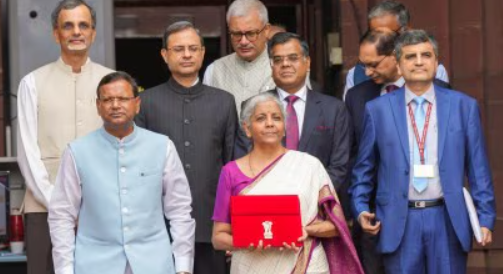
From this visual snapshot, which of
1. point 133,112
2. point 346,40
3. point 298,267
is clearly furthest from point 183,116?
point 346,40

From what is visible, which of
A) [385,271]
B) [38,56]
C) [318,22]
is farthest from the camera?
[318,22]

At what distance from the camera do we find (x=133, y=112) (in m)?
6.09

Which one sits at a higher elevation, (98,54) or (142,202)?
(98,54)

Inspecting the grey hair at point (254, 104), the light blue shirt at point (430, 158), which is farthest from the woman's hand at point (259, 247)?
the light blue shirt at point (430, 158)

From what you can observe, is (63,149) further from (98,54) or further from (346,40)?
(346,40)

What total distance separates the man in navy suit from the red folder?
0.61 metres

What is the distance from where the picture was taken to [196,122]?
263 inches

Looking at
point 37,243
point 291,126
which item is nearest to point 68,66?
point 37,243

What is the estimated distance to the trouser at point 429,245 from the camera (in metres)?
6.25

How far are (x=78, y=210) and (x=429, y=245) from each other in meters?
1.70

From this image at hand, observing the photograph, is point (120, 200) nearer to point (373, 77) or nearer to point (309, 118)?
point (309, 118)

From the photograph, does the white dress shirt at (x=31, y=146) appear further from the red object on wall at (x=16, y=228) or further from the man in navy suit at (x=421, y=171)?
the man in navy suit at (x=421, y=171)

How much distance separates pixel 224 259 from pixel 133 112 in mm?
1069

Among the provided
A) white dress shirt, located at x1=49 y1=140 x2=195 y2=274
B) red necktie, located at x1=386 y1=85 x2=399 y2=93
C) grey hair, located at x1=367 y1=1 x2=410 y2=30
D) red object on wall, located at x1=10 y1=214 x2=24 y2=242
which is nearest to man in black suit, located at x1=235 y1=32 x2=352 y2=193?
red necktie, located at x1=386 y1=85 x2=399 y2=93
